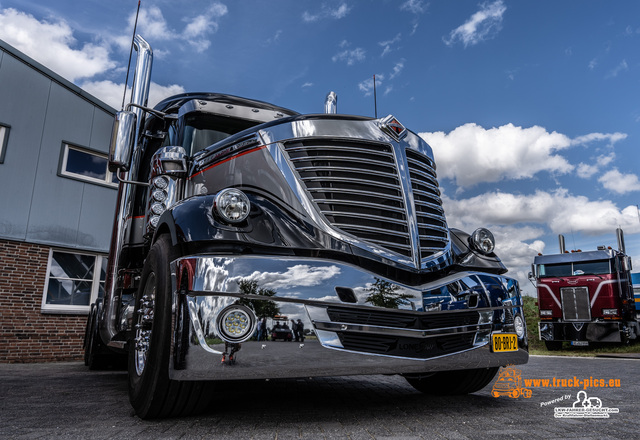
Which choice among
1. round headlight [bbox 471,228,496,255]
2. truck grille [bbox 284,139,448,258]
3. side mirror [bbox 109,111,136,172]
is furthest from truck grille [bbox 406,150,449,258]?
side mirror [bbox 109,111,136,172]

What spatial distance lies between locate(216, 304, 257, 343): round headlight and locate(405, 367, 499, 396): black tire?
6.40 ft

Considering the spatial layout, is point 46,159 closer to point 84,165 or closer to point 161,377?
point 84,165

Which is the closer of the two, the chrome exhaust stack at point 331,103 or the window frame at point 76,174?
the chrome exhaust stack at point 331,103

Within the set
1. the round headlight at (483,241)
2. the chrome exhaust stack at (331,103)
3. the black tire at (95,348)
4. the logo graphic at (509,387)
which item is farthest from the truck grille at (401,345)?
the black tire at (95,348)

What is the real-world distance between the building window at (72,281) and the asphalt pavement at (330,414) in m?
6.99

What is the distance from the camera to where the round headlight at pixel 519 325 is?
3.37m

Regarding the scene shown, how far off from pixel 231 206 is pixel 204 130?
6.55 ft

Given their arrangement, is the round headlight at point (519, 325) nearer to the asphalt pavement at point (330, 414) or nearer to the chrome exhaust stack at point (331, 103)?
the asphalt pavement at point (330, 414)

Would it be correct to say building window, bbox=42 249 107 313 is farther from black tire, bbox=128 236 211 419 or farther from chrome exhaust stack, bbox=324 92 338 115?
black tire, bbox=128 236 211 419

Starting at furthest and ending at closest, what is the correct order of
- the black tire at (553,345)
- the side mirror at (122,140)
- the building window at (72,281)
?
1. the black tire at (553,345)
2. the building window at (72,281)
3. the side mirror at (122,140)

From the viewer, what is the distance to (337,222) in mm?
3133

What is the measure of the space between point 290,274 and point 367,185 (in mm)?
991

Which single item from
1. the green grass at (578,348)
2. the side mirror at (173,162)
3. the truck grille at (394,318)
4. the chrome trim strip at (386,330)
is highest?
the side mirror at (173,162)

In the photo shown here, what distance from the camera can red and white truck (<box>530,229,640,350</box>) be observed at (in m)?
13.6
